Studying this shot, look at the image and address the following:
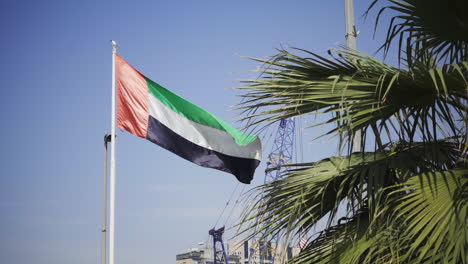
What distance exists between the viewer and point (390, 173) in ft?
15.7

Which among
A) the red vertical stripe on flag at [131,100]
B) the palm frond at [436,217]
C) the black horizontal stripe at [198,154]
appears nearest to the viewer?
the palm frond at [436,217]

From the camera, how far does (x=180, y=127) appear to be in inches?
342

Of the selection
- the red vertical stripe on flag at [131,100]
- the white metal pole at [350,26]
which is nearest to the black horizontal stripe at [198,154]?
the red vertical stripe on flag at [131,100]

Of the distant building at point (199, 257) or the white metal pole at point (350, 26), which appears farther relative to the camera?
the distant building at point (199, 257)

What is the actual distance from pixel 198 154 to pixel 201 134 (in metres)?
0.32

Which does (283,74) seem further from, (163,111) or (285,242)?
(163,111)

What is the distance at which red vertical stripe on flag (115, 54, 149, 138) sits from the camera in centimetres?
806


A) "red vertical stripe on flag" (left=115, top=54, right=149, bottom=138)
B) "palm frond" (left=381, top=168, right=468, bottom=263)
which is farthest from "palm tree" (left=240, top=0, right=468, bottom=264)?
"red vertical stripe on flag" (left=115, top=54, right=149, bottom=138)

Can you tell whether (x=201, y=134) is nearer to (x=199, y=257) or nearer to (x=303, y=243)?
(x=303, y=243)

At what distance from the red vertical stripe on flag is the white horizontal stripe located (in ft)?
0.43

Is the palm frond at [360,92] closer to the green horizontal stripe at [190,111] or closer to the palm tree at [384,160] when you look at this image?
the palm tree at [384,160]

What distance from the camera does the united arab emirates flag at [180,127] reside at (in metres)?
8.21

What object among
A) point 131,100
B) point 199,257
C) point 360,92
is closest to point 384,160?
point 360,92

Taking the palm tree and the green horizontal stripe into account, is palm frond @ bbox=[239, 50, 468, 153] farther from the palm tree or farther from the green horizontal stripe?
the green horizontal stripe
